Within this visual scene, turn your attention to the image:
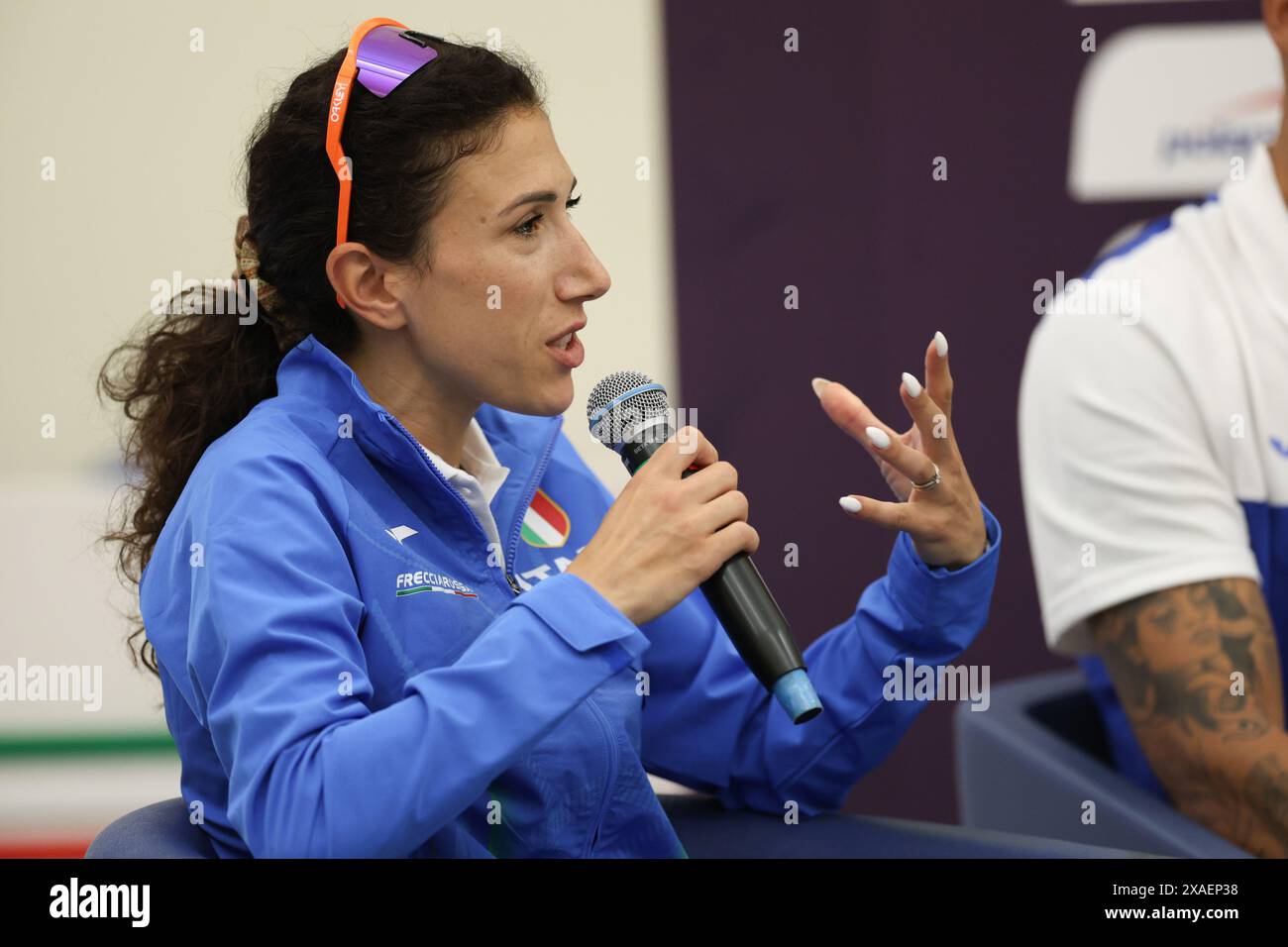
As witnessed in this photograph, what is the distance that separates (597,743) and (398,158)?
54 centimetres

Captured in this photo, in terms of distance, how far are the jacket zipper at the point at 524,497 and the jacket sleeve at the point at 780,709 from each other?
0.21 metres

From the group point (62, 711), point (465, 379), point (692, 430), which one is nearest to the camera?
point (692, 430)

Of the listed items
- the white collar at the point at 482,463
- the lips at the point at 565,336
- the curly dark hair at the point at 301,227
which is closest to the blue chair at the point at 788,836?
the curly dark hair at the point at 301,227

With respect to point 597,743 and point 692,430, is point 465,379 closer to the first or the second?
point 692,430

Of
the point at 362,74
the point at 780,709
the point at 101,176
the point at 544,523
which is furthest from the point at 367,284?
the point at 101,176

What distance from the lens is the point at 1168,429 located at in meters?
1.67

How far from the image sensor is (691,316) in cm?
280

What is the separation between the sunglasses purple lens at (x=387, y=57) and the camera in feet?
4.21

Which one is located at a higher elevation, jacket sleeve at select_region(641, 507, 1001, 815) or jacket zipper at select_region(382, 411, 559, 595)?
jacket zipper at select_region(382, 411, 559, 595)

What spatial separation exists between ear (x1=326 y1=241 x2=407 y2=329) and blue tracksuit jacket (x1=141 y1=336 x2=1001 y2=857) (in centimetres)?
5

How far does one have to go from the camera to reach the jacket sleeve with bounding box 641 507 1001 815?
58.0 inches

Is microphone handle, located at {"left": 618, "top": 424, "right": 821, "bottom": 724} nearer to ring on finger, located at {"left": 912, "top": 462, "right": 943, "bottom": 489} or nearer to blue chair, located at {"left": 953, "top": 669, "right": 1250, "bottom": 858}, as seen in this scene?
ring on finger, located at {"left": 912, "top": 462, "right": 943, "bottom": 489}

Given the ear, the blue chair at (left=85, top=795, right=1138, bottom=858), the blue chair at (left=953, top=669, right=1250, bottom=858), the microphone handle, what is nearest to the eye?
the ear
